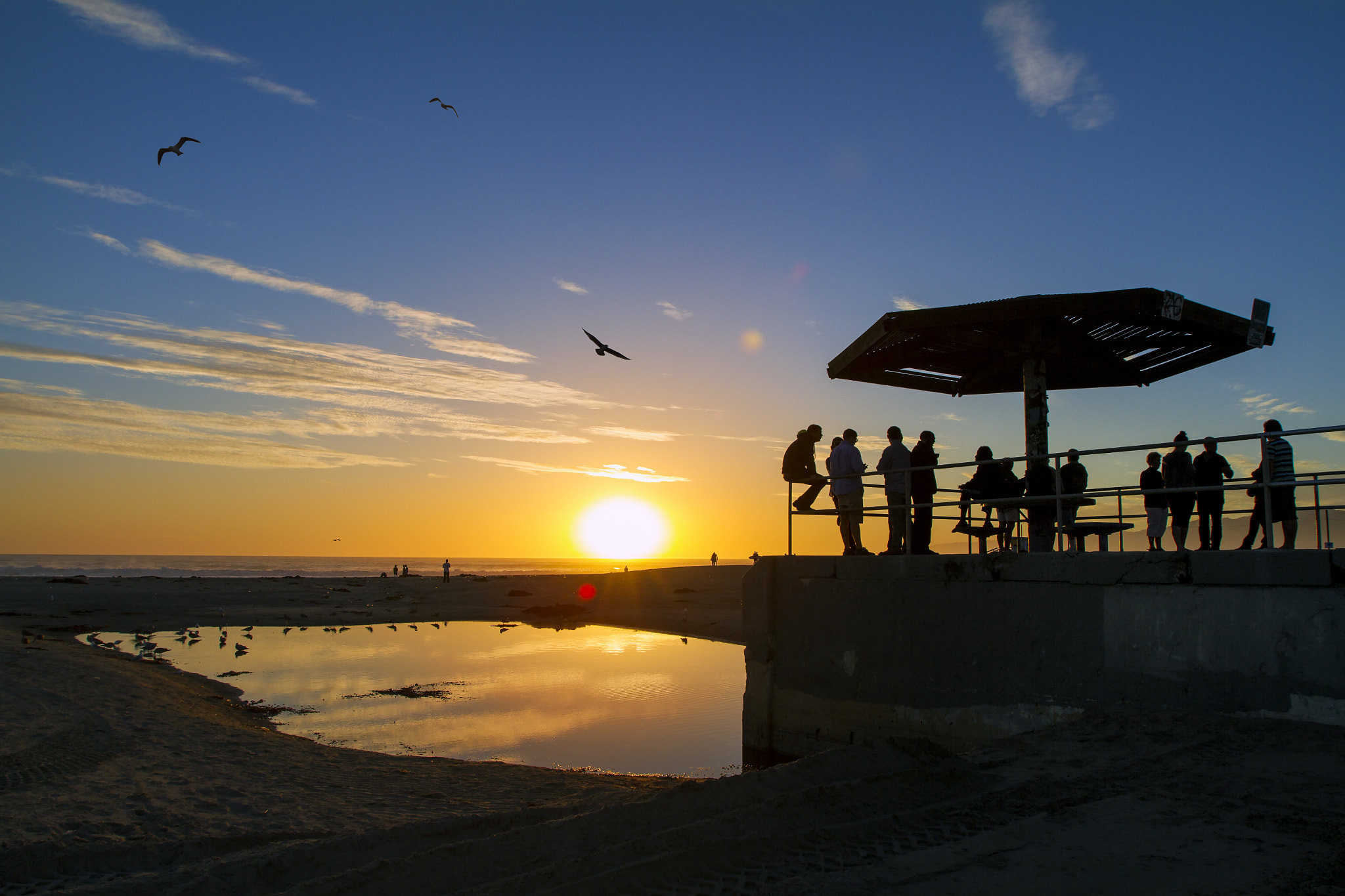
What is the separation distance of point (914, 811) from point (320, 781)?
7694 mm

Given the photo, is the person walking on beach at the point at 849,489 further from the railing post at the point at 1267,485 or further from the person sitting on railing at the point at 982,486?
the railing post at the point at 1267,485

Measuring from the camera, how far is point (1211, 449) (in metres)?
9.80

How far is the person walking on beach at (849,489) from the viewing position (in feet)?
36.7

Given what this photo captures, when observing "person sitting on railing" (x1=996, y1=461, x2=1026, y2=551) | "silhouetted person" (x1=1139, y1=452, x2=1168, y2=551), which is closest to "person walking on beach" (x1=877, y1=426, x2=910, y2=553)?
"person sitting on railing" (x1=996, y1=461, x2=1026, y2=551)

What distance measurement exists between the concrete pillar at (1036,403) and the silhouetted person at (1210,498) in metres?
1.99

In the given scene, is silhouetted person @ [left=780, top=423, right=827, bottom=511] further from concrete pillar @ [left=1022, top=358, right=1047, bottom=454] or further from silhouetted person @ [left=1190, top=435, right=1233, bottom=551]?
silhouetted person @ [left=1190, top=435, right=1233, bottom=551]

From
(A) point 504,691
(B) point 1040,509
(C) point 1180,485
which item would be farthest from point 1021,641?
(A) point 504,691

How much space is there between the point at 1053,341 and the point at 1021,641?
4.93m

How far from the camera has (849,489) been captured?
11305 millimetres

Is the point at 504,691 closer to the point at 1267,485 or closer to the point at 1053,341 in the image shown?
the point at 1053,341

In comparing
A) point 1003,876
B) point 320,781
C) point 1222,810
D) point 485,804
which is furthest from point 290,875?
point 1222,810

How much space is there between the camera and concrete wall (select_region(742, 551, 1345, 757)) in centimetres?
693

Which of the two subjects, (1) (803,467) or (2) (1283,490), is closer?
(2) (1283,490)

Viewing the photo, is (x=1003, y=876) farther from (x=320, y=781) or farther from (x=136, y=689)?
(x=136, y=689)
